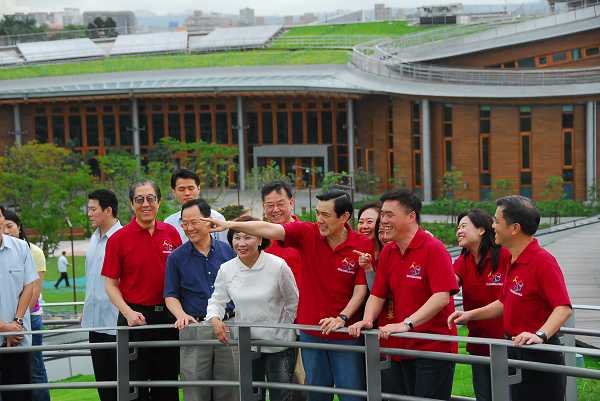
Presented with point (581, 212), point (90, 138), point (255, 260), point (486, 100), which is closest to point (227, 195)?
point (90, 138)

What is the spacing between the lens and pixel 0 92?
48.9 metres

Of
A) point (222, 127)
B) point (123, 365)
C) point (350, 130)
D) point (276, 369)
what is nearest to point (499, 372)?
point (276, 369)

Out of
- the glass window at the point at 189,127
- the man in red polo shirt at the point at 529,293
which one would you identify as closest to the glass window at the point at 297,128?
the glass window at the point at 189,127

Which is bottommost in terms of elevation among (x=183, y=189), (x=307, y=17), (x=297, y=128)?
(x=297, y=128)

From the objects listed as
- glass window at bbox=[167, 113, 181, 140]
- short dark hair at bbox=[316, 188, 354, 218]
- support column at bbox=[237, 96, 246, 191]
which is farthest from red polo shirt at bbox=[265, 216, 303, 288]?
glass window at bbox=[167, 113, 181, 140]

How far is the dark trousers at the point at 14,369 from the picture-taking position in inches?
313

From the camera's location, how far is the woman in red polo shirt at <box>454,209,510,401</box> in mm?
6930

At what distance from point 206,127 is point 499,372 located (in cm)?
4519

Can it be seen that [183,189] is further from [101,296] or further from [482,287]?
[482,287]

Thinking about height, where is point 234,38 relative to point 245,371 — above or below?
above

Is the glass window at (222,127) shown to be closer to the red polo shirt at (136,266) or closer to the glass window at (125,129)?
the glass window at (125,129)

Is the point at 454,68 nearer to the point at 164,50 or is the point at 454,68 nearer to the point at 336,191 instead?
the point at 164,50

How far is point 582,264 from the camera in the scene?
21.9m

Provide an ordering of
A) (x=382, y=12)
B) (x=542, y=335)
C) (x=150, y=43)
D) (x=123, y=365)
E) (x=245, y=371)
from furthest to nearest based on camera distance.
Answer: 1. (x=382, y=12)
2. (x=150, y=43)
3. (x=123, y=365)
4. (x=245, y=371)
5. (x=542, y=335)
